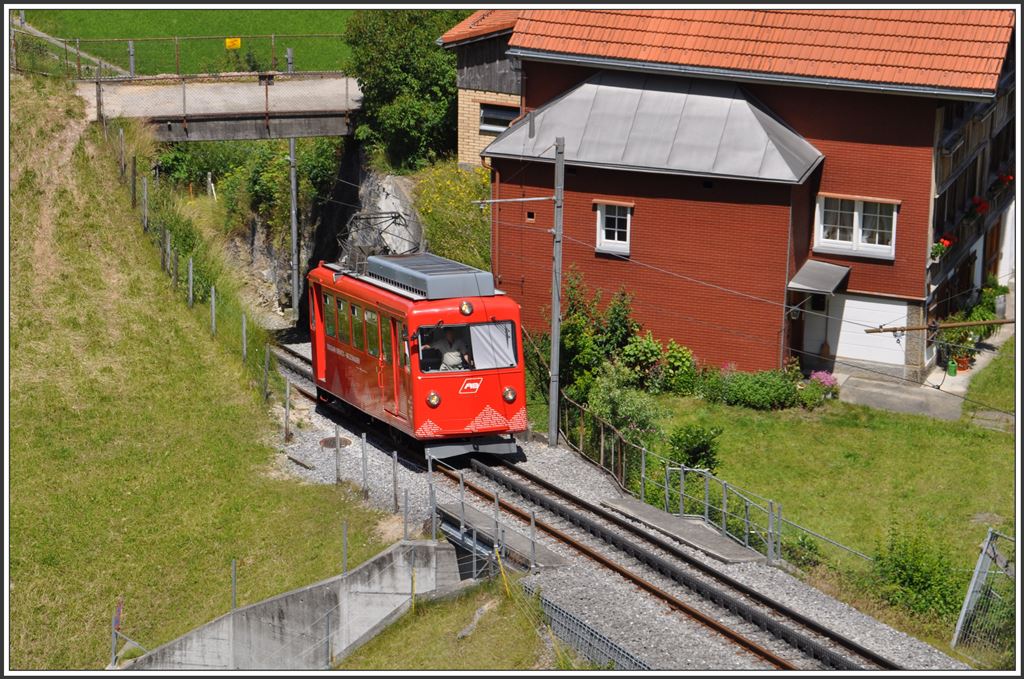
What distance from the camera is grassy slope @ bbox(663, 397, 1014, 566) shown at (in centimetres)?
2686

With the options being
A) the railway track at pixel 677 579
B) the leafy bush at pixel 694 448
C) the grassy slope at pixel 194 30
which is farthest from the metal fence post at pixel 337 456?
the grassy slope at pixel 194 30

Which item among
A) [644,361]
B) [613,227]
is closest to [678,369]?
[644,361]

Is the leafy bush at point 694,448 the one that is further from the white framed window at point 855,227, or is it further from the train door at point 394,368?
the white framed window at point 855,227

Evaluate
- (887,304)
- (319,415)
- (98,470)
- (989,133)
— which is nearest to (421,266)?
(319,415)

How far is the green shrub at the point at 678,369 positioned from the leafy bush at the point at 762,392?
3.06ft

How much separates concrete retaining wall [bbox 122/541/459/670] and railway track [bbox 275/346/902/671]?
94.0 inches

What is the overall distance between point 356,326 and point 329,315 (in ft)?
5.34

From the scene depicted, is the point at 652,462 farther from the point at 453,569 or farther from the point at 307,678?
the point at 307,678

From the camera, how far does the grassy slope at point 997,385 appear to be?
1280 inches

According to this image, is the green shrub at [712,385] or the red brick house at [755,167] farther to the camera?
the green shrub at [712,385]

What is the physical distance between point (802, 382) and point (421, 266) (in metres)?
10.2

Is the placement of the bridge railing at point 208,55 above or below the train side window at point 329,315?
above

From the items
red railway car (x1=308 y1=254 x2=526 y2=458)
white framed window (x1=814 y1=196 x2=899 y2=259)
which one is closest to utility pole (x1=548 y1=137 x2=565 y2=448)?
red railway car (x1=308 y1=254 x2=526 y2=458)

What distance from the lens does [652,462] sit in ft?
89.3
